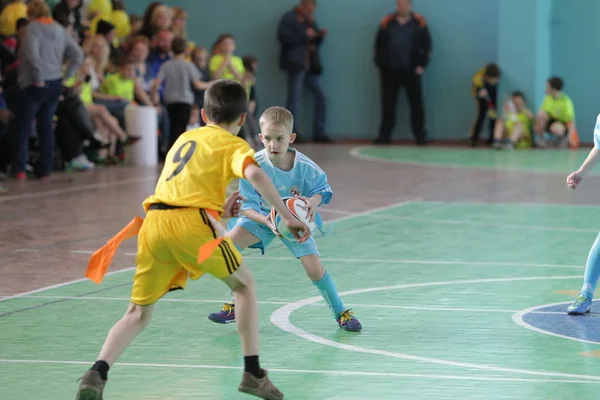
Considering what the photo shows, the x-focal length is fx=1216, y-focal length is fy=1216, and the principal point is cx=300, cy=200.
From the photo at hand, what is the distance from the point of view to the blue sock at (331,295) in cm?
748

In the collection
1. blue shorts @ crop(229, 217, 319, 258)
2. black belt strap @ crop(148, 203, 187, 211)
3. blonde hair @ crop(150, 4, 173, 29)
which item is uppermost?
blonde hair @ crop(150, 4, 173, 29)

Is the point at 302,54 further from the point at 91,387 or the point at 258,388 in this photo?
the point at 91,387

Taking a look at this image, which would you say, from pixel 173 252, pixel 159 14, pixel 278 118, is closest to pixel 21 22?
pixel 159 14

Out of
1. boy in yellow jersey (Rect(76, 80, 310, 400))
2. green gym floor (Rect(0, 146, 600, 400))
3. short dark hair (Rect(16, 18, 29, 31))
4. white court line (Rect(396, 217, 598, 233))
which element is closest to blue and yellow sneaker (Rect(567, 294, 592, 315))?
green gym floor (Rect(0, 146, 600, 400))

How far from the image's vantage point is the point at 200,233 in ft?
18.7

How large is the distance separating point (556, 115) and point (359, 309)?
17.9 metres

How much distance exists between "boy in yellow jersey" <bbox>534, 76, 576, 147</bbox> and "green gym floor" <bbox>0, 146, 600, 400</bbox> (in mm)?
10033

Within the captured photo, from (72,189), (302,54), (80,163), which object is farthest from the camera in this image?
(302,54)

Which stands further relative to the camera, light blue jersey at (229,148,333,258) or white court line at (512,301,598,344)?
light blue jersey at (229,148,333,258)

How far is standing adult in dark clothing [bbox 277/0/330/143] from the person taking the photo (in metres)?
26.6

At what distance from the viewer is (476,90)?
26.5 m

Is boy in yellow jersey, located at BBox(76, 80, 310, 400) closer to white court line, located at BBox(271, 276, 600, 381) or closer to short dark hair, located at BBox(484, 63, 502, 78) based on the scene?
white court line, located at BBox(271, 276, 600, 381)

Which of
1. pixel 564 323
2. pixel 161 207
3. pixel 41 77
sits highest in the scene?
pixel 161 207

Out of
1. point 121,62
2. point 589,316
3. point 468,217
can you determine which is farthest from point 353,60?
point 589,316
